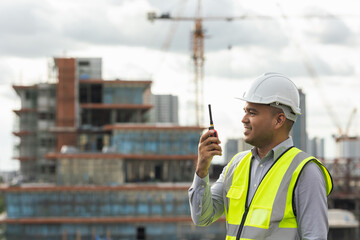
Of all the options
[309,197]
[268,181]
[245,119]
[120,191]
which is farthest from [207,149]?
[120,191]

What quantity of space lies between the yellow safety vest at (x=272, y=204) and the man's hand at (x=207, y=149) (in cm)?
33

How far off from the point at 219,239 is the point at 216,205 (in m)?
75.6

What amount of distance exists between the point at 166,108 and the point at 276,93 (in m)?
184

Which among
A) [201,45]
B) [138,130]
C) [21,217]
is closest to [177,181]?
[138,130]

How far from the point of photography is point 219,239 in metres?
80.1

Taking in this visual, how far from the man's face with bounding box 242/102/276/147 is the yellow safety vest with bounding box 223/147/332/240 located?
8.8 inches

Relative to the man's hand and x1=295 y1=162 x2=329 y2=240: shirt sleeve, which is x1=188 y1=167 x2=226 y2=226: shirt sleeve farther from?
x1=295 y1=162 x2=329 y2=240: shirt sleeve

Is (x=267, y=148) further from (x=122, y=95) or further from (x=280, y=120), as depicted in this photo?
(x=122, y=95)

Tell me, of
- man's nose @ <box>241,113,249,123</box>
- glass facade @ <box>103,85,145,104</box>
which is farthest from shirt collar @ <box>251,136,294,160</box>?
glass facade @ <box>103,85,145,104</box>

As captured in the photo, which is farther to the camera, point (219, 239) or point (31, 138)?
point (31, 138)

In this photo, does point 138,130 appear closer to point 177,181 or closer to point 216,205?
point 177,181

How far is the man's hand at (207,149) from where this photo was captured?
5.43 m

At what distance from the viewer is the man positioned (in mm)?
5020

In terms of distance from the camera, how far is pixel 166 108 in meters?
189
